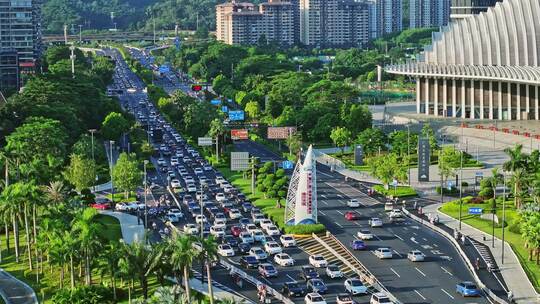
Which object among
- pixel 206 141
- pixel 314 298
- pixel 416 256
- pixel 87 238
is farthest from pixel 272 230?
pixel 206 141

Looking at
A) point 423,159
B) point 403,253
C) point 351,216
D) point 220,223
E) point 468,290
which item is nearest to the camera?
point 468,290

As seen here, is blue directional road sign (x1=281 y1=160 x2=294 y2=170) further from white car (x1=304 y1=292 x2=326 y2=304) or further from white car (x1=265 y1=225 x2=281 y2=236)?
white car (x1=304 y1=292 x2=326 y2=304)

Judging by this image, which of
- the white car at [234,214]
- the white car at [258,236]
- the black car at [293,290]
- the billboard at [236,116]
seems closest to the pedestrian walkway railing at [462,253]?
the black car at [293,290]

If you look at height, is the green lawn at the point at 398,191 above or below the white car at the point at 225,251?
above

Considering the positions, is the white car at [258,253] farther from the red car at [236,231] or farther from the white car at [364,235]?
the white car at [364,235]

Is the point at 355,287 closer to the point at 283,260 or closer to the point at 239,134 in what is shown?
the point at 283,260
